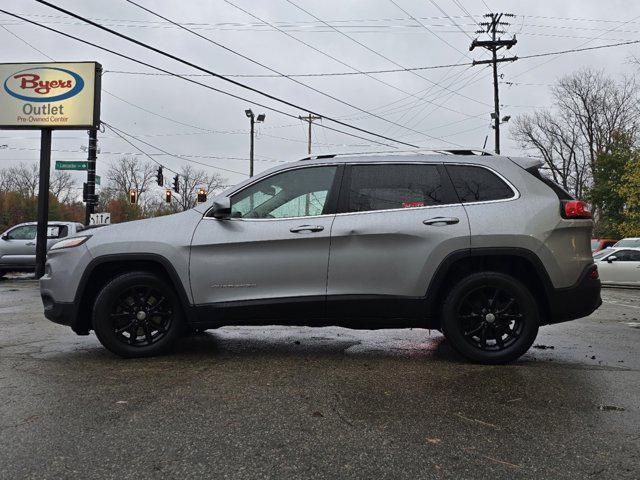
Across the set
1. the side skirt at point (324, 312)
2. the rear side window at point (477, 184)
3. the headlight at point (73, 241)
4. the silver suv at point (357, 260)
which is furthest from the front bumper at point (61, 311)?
the rear side window at point (477, 184)

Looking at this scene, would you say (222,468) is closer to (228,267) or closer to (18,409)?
(18,409)

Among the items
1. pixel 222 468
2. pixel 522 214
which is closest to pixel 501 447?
pixel 222 468

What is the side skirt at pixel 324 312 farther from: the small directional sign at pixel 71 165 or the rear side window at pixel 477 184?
the small directional sign at pixel 71 165

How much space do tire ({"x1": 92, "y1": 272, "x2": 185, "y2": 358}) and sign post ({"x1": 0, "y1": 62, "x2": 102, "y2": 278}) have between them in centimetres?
1675

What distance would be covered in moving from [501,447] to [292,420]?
45.3 inches

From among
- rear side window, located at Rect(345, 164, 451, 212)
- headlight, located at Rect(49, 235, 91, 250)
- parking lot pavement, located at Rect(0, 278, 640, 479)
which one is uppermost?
rear side window, located at Rect(345, 164, 451, 212)

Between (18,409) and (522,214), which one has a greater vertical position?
(522,214)

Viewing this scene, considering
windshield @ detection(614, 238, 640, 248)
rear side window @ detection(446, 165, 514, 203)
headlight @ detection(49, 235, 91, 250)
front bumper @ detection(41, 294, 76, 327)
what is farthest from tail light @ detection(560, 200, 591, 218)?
windshield @ detection(614, 238, 640, 248)

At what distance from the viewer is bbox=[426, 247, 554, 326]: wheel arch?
13.9 feet

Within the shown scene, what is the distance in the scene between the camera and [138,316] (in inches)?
178

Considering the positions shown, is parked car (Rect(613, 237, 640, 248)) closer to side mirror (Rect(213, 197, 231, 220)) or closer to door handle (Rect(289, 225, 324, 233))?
door handle (Rect(289, 225, 324, 233))

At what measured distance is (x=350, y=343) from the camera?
539 cm

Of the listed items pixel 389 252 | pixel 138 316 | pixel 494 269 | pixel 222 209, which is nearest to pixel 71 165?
pixel 138 316

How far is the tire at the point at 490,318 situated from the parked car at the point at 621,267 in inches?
577
